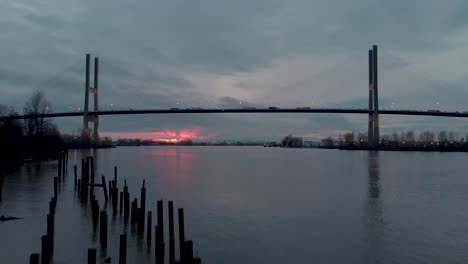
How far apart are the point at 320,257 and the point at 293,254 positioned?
1.54 ft

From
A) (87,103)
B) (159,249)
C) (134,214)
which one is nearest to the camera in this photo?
(159,249)

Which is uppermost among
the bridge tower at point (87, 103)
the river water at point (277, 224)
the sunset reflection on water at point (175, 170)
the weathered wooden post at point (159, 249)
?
the bridge tower at point (87, 103)

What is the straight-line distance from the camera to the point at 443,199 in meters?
14.6

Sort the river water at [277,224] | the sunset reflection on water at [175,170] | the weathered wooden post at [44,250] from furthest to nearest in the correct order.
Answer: the sunset reflection on water at [175,170] < the river water at [277,224] < the weathered wooden post at [44,250]

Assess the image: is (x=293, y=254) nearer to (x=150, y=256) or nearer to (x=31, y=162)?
(x=150, y=256)

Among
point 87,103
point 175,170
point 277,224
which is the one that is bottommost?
point 277,224

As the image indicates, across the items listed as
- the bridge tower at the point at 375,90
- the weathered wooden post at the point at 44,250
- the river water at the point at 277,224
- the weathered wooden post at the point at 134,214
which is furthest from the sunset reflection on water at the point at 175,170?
the bridge tower at the point at 375,90

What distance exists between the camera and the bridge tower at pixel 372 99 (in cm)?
5044

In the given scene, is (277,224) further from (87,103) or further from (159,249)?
(87,103)

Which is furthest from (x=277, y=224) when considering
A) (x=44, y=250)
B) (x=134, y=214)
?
(x=44, y=250)

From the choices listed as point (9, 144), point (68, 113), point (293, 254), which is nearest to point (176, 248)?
point (293, 254)

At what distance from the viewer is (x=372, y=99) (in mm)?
53438

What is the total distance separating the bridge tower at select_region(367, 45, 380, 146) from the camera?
50.4 meters

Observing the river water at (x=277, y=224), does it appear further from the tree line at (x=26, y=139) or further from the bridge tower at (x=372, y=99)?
the bridge tower at (x=372, y=99)
